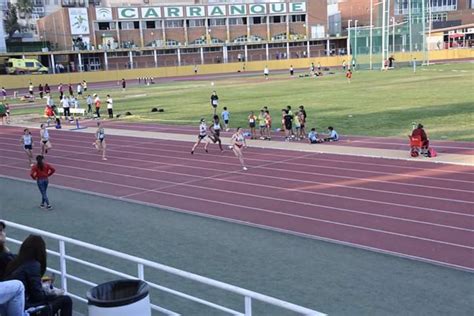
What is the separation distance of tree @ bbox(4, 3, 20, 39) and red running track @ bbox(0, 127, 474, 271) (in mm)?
92296

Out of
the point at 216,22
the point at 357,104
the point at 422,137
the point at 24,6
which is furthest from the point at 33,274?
the point at 24,6

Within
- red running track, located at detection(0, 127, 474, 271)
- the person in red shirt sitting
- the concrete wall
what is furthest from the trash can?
the concrete wall

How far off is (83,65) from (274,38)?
32327 millimetres

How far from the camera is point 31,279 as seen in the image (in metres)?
5.66

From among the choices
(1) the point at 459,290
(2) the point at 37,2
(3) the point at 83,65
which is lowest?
(1) the point at 459,290

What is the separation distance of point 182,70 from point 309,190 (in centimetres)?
7140

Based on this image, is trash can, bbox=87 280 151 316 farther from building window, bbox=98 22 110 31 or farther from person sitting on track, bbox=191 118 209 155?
building window, bbox=98 22 110 31

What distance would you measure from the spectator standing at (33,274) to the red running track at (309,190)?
21.0 ft

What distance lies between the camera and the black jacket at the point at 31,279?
5.62m

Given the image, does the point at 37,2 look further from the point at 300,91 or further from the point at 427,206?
the point at 427,206

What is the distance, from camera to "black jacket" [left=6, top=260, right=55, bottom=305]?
5625 millimetres

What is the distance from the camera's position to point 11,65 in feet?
243

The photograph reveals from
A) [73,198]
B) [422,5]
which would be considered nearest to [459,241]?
[73,198]

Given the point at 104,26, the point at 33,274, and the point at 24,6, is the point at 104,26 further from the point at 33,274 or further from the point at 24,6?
the point at 33,274
